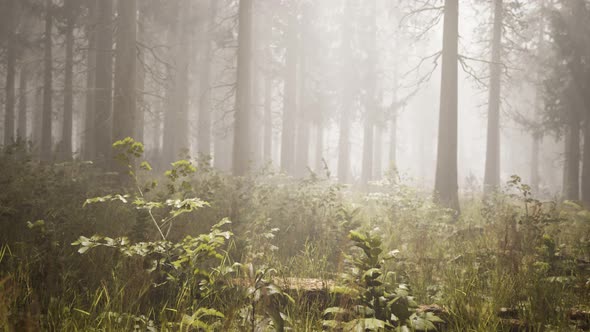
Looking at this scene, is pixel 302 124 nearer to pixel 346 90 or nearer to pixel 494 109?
pixel 346 90

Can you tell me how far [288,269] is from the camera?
4074 mm

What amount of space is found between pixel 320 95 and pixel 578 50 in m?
12.4

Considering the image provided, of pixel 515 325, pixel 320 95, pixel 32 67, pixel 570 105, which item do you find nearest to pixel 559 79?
pixel 570 105

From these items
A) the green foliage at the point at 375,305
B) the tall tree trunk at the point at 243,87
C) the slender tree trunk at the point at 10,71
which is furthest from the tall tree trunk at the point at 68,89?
the green foliage at the point at 375,305

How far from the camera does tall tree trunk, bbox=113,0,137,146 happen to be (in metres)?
8.59

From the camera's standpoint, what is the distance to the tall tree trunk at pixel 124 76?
28.2 ft

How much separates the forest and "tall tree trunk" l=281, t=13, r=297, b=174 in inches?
3.3

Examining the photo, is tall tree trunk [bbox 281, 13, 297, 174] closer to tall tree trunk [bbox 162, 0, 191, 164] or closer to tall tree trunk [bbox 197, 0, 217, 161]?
tall tree trunk [bbox 197, 0, 217, 161]

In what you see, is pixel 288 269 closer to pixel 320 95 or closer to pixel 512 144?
pixel 320 95

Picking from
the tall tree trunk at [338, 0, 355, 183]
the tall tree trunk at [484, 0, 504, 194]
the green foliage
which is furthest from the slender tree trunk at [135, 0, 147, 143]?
the tall tree trunk at [484, 0, 504, 194]

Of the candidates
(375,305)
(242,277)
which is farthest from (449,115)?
(375,305)

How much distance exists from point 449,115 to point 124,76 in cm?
883

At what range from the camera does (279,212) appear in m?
6.32

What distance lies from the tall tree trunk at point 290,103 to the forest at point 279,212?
3.3 inches
